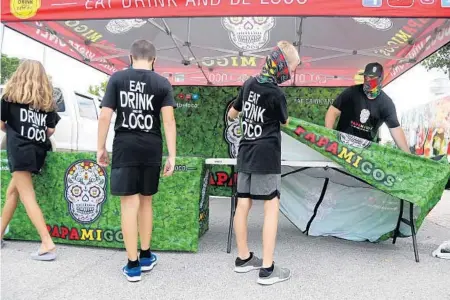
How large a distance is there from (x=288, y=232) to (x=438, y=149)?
974 centimetres

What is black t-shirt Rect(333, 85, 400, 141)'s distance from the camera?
3918mm

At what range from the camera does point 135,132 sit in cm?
291

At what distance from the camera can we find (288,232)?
461 cm

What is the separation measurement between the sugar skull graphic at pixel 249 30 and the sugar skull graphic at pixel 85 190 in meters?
3.10

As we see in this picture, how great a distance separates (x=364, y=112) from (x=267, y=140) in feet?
4.65

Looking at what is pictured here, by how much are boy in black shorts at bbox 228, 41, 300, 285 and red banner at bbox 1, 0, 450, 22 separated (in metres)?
0.31

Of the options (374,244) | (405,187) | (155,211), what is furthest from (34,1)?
(374,244)

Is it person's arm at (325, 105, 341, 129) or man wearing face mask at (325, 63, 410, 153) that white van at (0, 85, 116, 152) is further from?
man wearing face mask at (325, 63, 410, 153)

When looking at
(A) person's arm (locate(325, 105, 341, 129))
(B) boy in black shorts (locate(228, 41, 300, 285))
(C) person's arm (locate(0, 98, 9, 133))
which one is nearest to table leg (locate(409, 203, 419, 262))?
(A) person's arm (locate(325, 105, 341, 129))

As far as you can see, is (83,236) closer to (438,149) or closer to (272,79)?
(272,79)

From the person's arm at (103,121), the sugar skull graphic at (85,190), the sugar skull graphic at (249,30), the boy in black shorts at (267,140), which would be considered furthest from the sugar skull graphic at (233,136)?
the person's arm at (103,121)

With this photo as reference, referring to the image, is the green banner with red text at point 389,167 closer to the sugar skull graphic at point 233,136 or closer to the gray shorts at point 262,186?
the gray shorts at point 262,186

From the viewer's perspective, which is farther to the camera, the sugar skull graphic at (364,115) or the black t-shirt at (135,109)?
the sugar skull graphic at (364,115)

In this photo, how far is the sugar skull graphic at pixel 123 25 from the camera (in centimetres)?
559
